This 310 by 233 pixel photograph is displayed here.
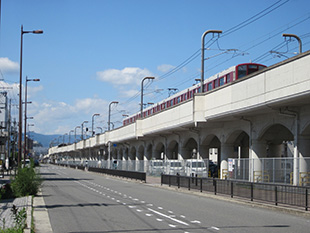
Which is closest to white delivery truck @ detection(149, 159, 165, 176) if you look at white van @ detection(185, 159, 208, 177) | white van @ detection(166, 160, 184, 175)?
white van @ detection(166, 160, 184, 175)

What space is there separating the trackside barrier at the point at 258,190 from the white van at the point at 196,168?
7101 millimetres

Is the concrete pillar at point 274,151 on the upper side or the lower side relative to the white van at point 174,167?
upper

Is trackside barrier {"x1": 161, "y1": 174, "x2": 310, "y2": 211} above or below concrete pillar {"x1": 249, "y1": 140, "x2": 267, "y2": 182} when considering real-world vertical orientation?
below

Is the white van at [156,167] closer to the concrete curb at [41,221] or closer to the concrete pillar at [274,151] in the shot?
the concrete pillar at [274,151]

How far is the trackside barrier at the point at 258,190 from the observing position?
726 inches

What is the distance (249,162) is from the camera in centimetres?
3262

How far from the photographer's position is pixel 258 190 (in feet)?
71.8

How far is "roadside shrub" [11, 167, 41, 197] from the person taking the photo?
23841 millimetres

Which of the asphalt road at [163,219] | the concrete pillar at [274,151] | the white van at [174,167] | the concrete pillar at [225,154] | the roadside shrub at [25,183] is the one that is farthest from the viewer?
the concrete pillar at [274,151]

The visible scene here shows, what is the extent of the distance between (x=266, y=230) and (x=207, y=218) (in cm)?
292

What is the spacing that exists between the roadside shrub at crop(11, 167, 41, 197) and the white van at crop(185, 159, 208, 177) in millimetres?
15908

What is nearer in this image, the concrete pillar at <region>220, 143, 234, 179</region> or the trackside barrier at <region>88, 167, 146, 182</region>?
the concrete pillar at <region>220, 143, 234, 179</region>

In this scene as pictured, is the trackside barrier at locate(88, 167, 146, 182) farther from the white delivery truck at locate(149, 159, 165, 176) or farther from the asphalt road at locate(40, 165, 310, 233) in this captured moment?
the asphalt road at locate(40, 165, 310, 233)

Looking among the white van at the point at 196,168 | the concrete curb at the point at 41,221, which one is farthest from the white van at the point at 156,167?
the concrete curb at the point at 41,221
